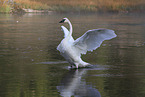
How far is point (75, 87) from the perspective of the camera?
992cm

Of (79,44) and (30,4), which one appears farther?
(30,4)

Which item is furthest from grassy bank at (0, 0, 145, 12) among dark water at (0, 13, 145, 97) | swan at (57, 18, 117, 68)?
swan at (57, 18, 117, 68)

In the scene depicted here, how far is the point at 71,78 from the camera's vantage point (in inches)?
442

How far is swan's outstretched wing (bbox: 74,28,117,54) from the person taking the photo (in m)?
12.3

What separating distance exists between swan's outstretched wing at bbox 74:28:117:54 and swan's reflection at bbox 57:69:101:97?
114cm

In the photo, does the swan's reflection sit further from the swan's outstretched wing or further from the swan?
the swan's outstretched wing

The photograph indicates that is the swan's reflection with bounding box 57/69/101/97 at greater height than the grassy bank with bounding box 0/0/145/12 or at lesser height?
greater

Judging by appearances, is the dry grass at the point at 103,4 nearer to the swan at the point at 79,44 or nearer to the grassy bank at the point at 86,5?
the grassy bank at the point at 86,5

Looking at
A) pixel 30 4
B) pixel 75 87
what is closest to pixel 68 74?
pixel 75 87

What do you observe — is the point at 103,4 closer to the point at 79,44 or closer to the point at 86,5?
the point at 86,5

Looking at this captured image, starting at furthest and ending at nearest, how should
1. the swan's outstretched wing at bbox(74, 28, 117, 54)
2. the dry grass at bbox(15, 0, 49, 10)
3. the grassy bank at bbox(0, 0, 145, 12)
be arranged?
the grassy bank at bbox(0, 0, 145, 12) < the dry grass at bbox(15, 0, 49, 10) < the swan's outstretched wing at bbox(74, 28, 117, 54)

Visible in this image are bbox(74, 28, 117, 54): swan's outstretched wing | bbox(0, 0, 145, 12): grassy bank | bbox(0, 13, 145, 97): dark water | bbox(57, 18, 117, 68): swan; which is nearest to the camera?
bbox(0, 13, 145, 97): dark water

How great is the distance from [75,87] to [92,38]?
2.91 meters

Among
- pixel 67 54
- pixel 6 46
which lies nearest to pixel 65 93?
pixel 67 54
